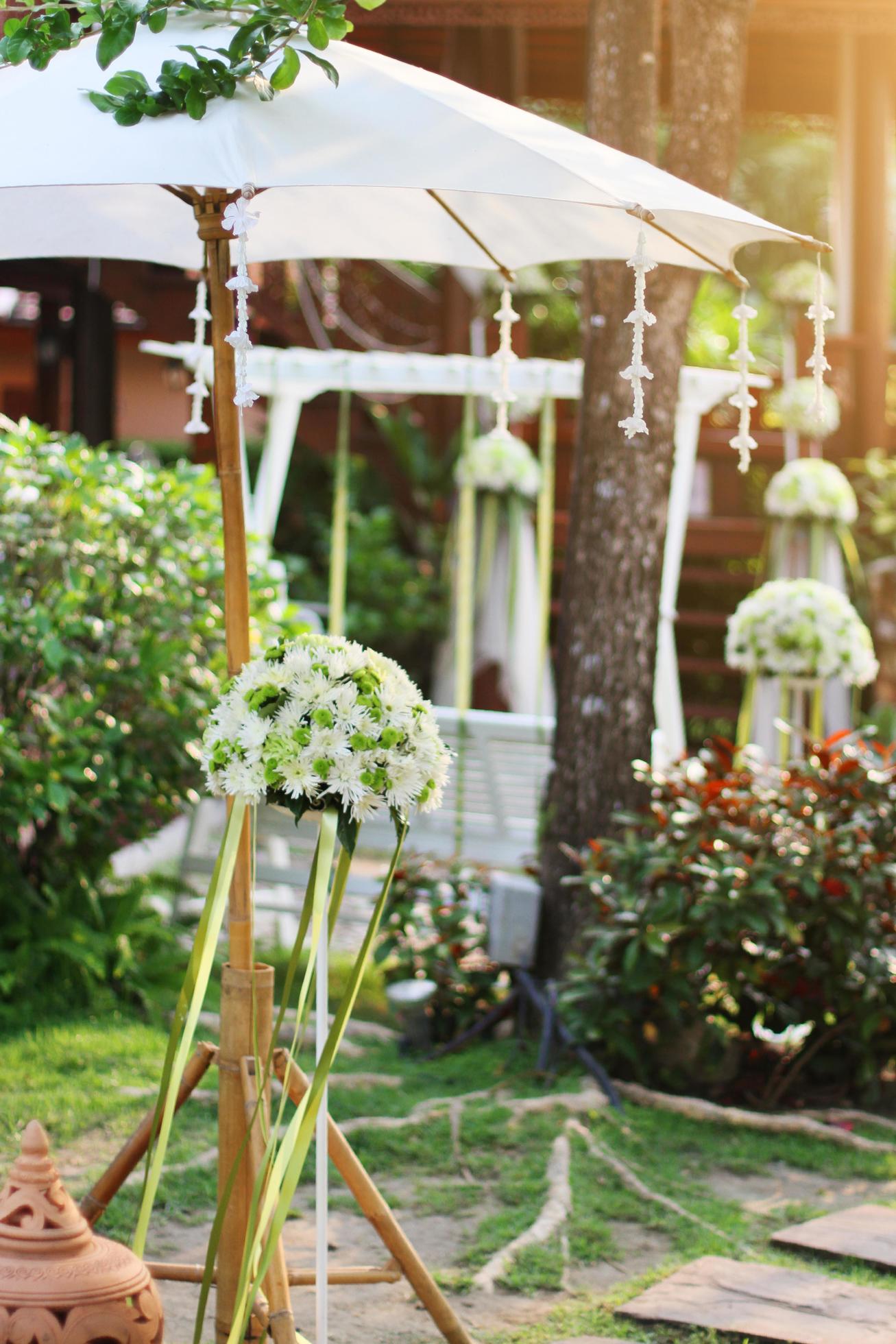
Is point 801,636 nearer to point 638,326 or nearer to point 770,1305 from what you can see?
point 770,1305

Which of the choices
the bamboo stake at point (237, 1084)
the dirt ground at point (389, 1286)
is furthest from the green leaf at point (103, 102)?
the dirt ground at point (389, 1286)

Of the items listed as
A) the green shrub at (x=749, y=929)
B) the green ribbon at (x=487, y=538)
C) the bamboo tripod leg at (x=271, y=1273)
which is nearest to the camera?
the bamboo tripod leg at (x=271, y=1273)

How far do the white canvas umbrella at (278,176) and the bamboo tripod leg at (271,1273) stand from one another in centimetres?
3

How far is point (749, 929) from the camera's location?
4.46 metres


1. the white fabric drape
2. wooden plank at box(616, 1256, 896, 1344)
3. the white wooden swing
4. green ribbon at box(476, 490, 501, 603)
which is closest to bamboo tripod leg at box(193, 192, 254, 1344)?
wooden plank at box(616, 1256, 896, 1344)

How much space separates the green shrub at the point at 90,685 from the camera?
4770mm

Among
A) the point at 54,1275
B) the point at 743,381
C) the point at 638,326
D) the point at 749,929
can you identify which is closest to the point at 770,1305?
the point at 749,929

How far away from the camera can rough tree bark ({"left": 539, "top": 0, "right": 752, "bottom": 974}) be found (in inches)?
192

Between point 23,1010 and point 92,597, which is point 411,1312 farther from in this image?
point 92,597

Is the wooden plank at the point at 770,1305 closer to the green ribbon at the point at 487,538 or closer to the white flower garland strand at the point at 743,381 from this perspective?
the white flower garland strand at the point at 743,381

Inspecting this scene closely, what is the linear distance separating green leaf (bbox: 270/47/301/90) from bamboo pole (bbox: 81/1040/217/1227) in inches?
67.1

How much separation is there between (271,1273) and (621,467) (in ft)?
10.1

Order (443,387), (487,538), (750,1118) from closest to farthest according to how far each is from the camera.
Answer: (750,1118)
(443,387)
(487,538)

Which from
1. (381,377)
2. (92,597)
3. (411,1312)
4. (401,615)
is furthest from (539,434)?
(411,1312)
